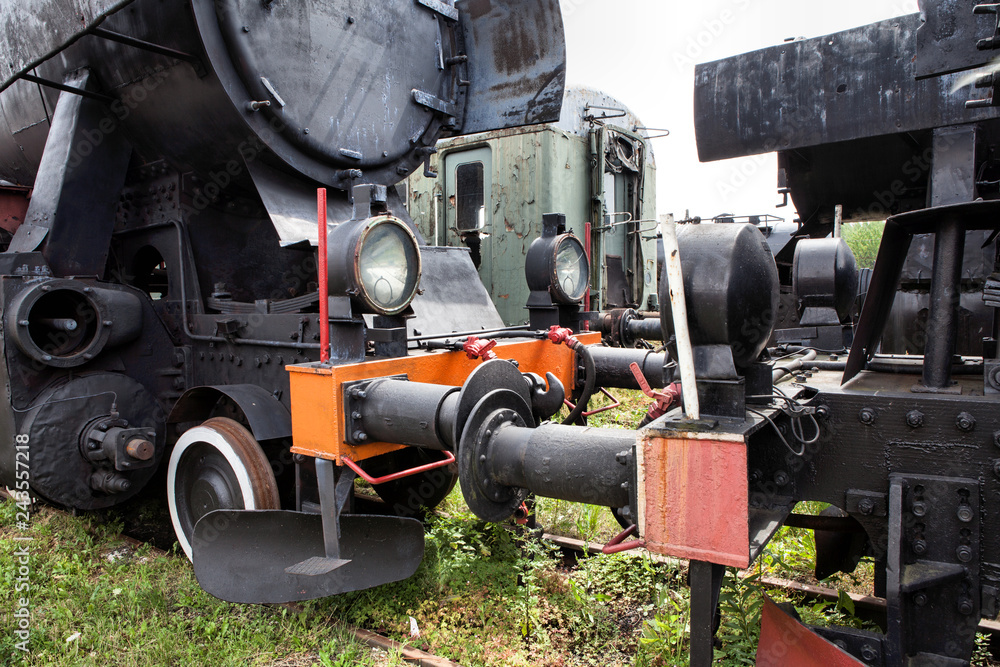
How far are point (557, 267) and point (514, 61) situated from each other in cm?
150

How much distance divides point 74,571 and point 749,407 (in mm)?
3422

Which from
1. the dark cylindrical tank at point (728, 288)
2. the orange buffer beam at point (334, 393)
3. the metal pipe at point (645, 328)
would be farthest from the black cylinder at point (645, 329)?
the dark cylindrical tank at point (728, 288)

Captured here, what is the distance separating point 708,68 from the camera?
3832 mm

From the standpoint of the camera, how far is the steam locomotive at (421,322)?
1697mm

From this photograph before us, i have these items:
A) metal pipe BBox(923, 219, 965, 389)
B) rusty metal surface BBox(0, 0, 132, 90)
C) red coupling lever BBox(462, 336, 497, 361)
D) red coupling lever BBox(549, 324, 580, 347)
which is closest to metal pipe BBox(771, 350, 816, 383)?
metal pipe BBox(923, 219, 965, 389)

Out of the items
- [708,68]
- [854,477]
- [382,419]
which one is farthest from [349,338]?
[708,68]

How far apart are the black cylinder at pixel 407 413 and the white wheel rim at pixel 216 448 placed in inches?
32.4

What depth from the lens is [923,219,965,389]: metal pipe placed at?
1.78m

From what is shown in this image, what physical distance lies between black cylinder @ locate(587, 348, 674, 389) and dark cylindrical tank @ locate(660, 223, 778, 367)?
1.63 metres

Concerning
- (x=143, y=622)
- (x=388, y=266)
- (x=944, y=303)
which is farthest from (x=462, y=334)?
(x=944, y=303)

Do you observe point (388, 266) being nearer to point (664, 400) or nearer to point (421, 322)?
point (421, 322)

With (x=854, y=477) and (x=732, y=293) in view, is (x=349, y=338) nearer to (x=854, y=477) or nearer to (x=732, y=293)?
(x=732, y=293)

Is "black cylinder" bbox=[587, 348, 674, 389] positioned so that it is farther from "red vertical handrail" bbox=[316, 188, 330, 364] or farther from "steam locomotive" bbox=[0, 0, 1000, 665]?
"red vertical handrail" bbox=[316, 188, 330, 364]

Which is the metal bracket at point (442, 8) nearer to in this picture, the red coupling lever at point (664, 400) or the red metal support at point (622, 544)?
the red coupling lever at point (664, 400)
